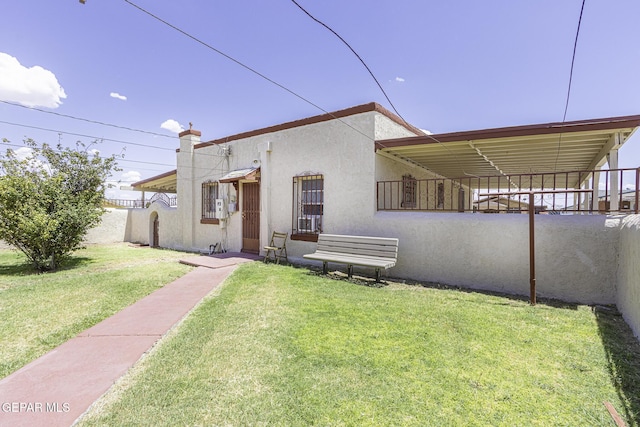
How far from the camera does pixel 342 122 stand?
8.05 meters

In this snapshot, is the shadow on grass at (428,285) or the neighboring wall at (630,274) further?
the shadow on grass at (428,285)

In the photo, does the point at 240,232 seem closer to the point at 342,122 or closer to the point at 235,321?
the point at 342,122

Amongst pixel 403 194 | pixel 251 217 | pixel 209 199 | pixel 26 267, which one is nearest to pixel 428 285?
pixel 403 194

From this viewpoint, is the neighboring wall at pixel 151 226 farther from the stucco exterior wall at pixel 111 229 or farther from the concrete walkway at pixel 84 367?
the concrete walkway at pixel 84 367

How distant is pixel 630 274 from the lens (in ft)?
13.8

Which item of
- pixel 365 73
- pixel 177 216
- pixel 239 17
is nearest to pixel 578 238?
pixel 365 73

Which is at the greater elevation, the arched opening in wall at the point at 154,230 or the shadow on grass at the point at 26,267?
the arched opening in wall at the point at 154,230

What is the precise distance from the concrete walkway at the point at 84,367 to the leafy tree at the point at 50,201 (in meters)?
5.00

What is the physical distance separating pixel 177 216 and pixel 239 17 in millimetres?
9892

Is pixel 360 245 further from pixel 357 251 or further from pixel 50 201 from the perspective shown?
pixel 50 201

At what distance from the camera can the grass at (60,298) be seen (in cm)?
372

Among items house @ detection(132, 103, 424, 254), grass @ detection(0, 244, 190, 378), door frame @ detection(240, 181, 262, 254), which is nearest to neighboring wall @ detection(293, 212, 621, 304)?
house @ detection(132, 103, 424, 254)

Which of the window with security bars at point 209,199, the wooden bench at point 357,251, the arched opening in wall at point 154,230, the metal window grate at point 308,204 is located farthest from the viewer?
the arched opening in wall at point 154,230

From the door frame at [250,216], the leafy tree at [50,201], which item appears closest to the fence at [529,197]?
the door frame at [250,216]
